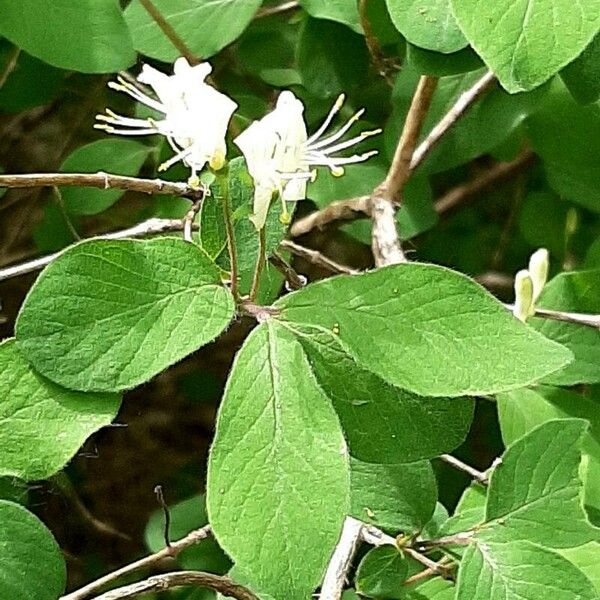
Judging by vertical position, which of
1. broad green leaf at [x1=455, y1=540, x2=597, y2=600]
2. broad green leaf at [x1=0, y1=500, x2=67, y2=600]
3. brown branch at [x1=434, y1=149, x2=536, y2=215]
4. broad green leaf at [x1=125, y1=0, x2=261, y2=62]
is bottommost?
brown branch at [x1=434, y1=149, x2=536, y2=215]

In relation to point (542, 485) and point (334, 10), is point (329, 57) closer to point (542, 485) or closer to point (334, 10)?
point (334, 10)

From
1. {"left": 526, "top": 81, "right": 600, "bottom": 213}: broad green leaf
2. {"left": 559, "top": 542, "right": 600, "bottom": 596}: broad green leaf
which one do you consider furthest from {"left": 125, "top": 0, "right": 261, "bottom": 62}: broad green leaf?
{"left": 559, "top": 542, "right": 600, "bottom": 596}: broad green leaf

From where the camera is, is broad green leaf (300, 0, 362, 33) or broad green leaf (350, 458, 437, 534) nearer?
broad green leaf (350, 458, 437, 534)

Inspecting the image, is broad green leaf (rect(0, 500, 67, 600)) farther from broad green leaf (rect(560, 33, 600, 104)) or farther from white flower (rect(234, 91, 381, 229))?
broad green leaf (rect(560, 33, 600, 104))

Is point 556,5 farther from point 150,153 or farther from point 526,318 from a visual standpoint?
point 150,153

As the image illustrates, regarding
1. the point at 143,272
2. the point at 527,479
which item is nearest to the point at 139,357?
the point at 143,272

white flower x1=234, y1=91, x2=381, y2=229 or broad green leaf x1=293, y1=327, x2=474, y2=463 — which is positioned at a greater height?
white flower x1=234, y1=91, x2=381, y2=229

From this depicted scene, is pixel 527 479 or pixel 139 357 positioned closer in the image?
pixel 139 357
